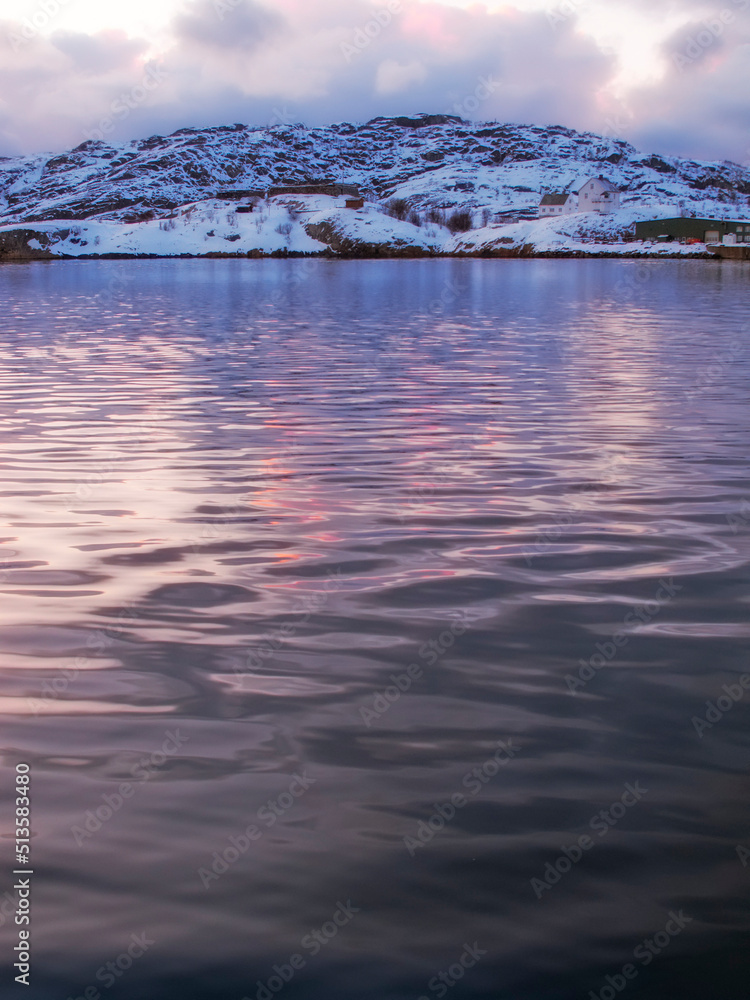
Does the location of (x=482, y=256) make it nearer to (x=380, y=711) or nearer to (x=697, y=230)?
(x=697, y=230)

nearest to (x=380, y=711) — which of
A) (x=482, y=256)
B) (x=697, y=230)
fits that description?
(x=697, y=230)

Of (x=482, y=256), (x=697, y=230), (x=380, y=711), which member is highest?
(x=697, y=230)

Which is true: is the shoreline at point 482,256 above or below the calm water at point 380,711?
above

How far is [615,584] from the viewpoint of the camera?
816cm

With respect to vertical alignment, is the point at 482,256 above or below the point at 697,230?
below

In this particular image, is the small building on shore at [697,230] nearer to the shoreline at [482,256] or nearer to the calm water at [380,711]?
the shoreline at [482,256]

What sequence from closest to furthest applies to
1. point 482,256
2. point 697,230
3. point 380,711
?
point 380,711 < point 697,230 < point 482,256

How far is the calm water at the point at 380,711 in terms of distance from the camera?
13.3 feet

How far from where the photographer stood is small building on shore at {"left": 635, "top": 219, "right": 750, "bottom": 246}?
155250mm

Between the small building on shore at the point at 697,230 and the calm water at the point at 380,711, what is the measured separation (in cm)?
15200

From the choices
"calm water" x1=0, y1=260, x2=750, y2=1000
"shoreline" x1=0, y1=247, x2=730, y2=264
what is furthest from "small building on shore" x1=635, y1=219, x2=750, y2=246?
"calm water" x1=0, y1=260, x2=750, y2=1000

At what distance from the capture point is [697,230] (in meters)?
158

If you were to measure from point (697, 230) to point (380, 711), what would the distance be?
166 metres

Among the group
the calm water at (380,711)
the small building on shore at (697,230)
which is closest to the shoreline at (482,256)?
the small building on shore at (697,230)
